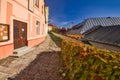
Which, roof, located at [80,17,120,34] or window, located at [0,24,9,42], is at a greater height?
roof, located at [80,17,120,34]

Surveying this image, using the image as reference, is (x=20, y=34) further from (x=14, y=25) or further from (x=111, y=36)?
(x=111, y=36)

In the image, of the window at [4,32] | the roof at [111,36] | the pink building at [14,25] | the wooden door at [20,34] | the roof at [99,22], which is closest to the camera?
the window at [4,32]

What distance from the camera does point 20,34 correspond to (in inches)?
535

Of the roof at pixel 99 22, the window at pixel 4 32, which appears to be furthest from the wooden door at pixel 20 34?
the roof at pixel 99 22

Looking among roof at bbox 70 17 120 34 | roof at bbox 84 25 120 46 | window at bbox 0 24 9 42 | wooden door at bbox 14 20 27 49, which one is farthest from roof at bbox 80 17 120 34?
window at bbox 0 24 9 42

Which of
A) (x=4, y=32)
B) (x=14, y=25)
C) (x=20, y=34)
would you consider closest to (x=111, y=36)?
(x=20, y=34)

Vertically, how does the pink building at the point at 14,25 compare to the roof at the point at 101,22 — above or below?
below

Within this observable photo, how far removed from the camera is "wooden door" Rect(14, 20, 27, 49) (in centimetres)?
1259

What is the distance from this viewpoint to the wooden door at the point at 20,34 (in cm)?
1259

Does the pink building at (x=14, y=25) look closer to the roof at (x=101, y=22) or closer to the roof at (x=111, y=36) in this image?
the roof at (x=111, y=36)

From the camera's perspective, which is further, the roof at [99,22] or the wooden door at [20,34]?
the roof at [99,22]

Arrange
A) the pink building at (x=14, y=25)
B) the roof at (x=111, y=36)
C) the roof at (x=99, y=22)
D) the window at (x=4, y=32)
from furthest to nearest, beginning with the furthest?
the roof at (x=99, y=22) → the roof at (x=111, y=36) → the pink building at (x=14, y=25) → the window at (x=4, y=32)

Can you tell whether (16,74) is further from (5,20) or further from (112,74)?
(112,74)

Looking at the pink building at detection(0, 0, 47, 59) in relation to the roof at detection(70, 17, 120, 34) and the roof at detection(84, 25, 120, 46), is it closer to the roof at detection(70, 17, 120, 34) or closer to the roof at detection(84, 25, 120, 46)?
the roof at detection(84, 25, 120, 46)
